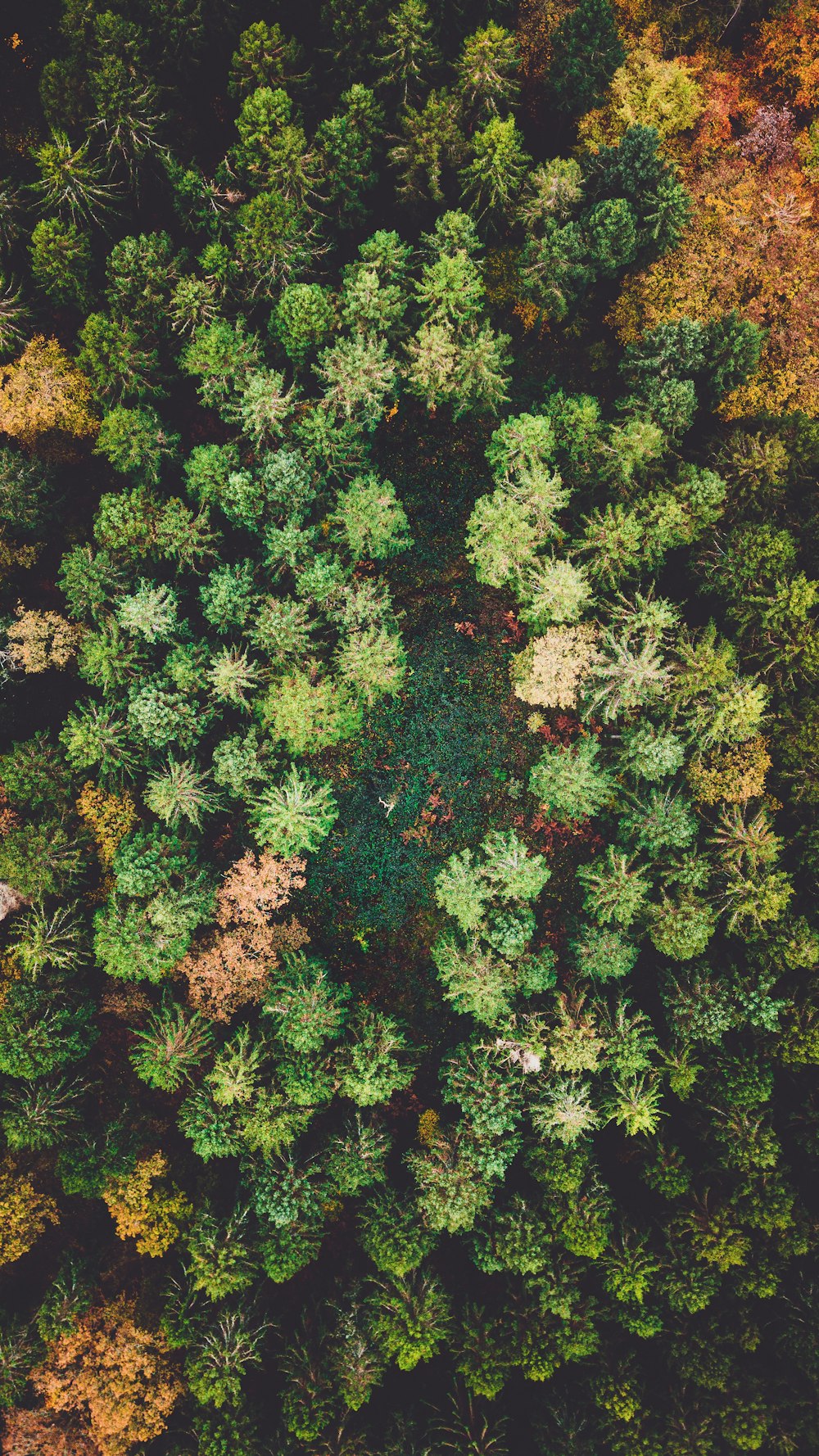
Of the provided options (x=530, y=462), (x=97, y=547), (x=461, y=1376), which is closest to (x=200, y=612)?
(x=97, y=547)

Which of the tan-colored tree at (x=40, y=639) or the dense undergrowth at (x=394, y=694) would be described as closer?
the dense undergrowth at (x=394, y=694)

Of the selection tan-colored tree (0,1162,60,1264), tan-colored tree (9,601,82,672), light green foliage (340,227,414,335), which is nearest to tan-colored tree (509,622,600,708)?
light green foliage (340,227,414,335)

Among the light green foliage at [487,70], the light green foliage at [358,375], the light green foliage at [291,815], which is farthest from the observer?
the light green foliage at [291,815]

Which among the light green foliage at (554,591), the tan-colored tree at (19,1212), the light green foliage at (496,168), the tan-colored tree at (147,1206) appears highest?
the light green foliage at (496,168)

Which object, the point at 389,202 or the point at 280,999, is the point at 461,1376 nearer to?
the point at 280,999

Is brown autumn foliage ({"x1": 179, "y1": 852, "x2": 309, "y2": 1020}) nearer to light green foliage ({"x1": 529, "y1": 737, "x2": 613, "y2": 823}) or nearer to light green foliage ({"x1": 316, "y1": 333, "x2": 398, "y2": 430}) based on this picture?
light green foliage ({"x1": 529, "y1": 737, "x2": 613, "y2": 823})

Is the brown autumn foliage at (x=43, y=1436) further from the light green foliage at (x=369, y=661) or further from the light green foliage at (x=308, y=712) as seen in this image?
the light green foliage at (x=369, y=661)

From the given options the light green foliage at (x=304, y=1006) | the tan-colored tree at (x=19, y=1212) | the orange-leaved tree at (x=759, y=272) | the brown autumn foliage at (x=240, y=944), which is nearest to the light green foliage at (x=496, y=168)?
the orange-leaved tree at (x=759, y=272)
